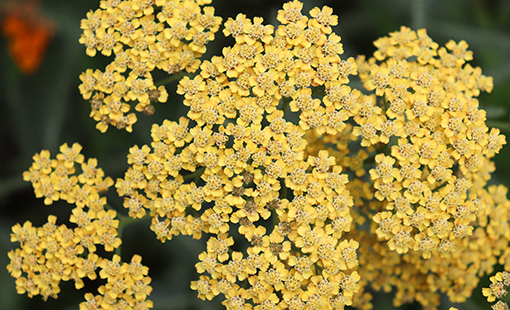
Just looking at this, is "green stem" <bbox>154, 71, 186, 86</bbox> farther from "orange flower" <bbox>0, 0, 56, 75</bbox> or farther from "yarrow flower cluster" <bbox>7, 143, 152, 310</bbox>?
"orange flower" <bbox>0, 0, 56, 75</bbox>

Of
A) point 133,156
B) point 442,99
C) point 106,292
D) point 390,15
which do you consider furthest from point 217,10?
point 106,292

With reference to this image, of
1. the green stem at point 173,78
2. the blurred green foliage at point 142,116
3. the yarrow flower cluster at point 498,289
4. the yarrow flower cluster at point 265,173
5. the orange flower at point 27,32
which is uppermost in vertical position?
the orange flower at point 27,32

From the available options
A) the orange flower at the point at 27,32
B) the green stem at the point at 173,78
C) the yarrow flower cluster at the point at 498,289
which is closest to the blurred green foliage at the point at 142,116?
the orange flower at the point at 27,32

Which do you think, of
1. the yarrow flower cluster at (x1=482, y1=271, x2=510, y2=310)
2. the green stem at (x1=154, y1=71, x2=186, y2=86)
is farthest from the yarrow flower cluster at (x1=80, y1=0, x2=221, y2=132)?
the yarrow flower cluster at (x1=482, y1=271, x2=510, y2=310)

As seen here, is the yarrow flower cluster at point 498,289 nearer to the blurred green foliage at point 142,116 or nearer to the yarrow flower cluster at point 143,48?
the blurred green foliage at point 142,116

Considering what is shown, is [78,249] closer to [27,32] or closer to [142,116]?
[142,116]
